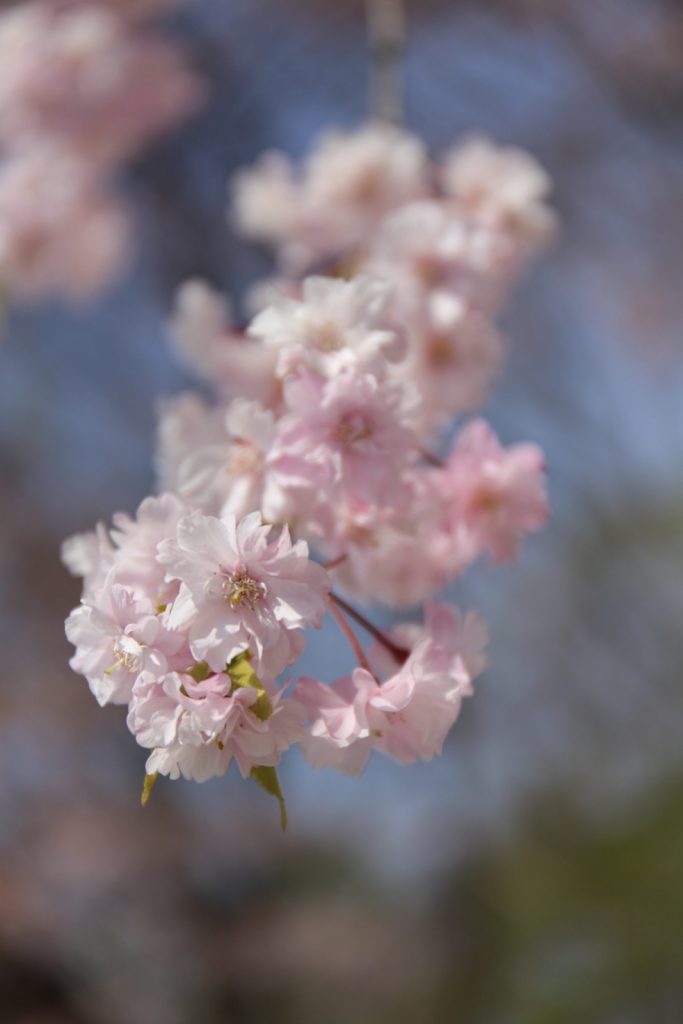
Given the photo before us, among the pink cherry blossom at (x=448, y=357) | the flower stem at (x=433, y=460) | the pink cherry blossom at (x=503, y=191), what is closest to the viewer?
the flower stem at (x=433, y=460)

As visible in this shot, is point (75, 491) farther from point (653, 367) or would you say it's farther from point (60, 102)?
point (653, 367)

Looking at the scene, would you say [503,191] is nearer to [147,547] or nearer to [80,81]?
[147,547]

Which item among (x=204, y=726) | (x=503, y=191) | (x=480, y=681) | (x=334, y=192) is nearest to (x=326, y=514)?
(x=204, y=726)

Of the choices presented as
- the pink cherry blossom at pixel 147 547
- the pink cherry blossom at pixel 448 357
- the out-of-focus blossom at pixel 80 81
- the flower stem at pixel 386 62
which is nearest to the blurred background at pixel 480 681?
the out-of-focus blossom at pixel 80 81

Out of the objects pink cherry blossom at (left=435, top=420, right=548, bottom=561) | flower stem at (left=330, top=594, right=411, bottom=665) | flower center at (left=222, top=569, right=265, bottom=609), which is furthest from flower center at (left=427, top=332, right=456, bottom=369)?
flower center at (left=222, top=569, right=265, bottom=609)

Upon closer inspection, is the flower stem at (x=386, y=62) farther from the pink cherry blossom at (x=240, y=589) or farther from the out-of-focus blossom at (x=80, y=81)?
the pink cherry blossom at (x=240, y=589)

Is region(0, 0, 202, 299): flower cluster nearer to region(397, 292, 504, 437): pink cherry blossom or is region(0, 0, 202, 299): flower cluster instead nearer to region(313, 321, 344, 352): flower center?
region(397, 292, 504, 437): pink cherry blossom
